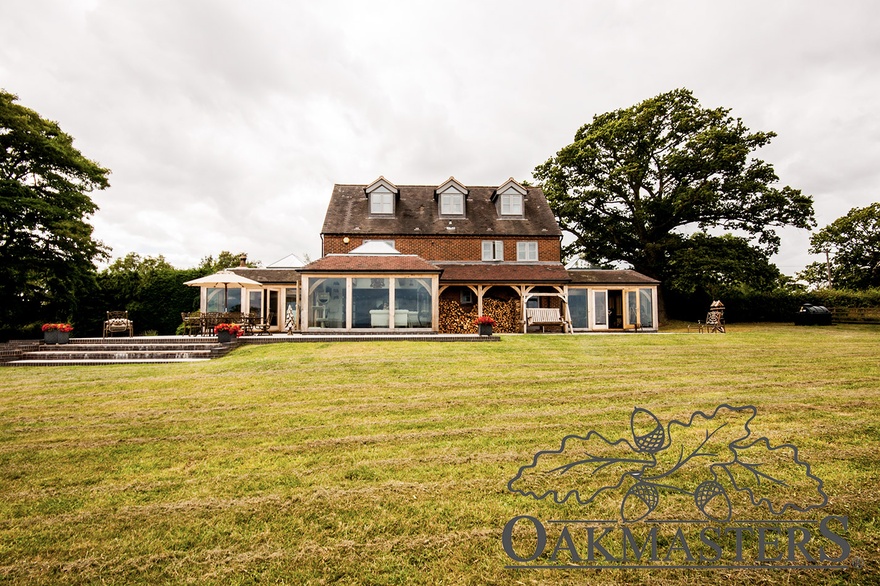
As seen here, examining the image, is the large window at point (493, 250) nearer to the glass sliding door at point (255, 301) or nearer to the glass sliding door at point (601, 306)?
the glass sliding door at point (601, 306)

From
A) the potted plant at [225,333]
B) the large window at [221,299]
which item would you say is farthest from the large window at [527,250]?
the potted plant at [225,333]

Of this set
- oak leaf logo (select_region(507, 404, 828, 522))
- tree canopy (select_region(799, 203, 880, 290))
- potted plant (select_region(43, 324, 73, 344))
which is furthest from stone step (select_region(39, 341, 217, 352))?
tree canopy (select_region(799, 203, 880, 290))

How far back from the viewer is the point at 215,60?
1327 centimetres

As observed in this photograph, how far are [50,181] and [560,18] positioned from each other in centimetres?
2165

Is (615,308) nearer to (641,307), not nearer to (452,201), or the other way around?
(641,307)

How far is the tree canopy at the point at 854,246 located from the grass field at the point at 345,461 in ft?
124

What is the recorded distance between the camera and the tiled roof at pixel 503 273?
799 inches

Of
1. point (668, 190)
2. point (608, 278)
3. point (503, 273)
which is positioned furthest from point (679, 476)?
point (668, 190)

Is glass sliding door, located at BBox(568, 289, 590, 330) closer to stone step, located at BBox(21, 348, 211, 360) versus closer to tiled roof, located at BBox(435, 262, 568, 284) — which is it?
tiled roof, located at BBox(435, 262, 568, 284)

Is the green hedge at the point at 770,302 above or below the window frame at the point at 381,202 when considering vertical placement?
below

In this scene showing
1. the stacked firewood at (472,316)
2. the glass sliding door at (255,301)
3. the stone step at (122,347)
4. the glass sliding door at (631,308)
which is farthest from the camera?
the glass sliding door at (631,308)

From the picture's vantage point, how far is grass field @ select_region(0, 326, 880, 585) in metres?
2.65

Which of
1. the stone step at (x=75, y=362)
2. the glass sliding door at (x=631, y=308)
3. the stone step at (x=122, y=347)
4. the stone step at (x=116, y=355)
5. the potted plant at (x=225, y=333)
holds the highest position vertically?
the glass sliding door at (x=631, y=308)

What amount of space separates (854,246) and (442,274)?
4093cm
